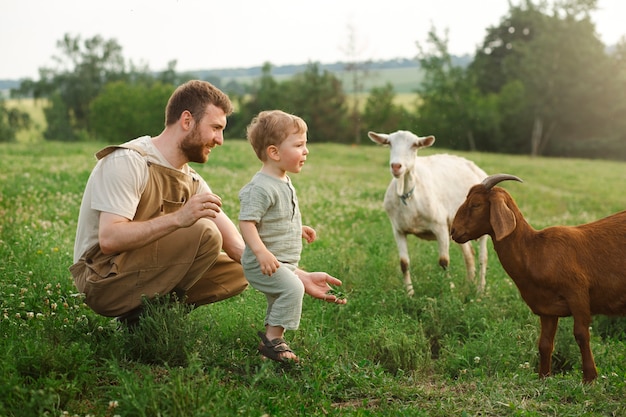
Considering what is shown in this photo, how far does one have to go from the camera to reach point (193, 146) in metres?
5.84

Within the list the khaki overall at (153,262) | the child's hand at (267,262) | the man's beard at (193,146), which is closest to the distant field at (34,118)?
the khaki overall at (153,262)

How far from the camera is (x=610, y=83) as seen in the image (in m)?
58.2

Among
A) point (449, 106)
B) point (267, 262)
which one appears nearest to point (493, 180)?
point (267, 262)

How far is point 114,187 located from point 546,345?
148 inches

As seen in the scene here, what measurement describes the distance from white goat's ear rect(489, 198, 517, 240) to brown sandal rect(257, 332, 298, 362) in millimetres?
1977

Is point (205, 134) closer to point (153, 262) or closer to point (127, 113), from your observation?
point (153, 262)

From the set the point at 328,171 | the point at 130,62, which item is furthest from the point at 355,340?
the point at 130,62

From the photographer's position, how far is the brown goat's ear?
601 centimetres

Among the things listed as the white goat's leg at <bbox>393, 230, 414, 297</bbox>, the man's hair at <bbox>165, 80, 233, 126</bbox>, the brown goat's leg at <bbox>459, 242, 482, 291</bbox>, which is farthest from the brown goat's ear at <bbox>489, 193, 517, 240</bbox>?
the brown goat's leg at <bbox>459, 242, 482, 291</bbox>

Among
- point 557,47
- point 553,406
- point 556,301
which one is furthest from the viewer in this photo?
point 557,47

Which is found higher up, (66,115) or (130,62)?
(130,62)

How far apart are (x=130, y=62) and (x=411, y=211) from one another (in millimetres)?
82786

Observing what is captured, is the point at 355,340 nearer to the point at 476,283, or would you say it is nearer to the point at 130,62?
the point at 476,283

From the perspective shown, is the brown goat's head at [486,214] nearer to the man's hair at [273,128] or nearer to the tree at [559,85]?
the man's hair at [273,128]
